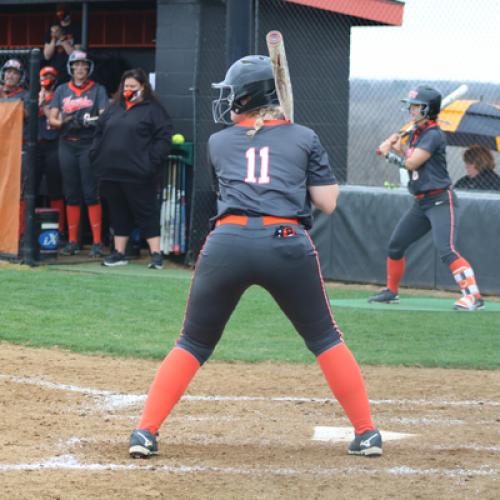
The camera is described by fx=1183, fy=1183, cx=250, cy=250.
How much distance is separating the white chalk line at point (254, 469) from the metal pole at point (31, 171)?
7829mm

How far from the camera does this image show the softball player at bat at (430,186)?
10.0 meters

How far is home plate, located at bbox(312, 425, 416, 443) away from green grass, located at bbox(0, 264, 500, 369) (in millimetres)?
2070

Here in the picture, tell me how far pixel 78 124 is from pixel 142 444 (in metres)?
8.66

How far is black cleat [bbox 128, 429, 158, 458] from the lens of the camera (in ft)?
16.2

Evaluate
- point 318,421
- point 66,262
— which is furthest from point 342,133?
point 318,421

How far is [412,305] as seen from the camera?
10.8 metres

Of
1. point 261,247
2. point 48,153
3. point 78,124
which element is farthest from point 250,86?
point 48,153

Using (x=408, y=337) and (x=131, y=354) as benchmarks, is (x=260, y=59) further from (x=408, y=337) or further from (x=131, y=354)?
(x=408, y=337)

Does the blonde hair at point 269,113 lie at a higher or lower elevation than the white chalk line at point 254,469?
higher

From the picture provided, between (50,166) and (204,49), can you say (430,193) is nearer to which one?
(204,49)

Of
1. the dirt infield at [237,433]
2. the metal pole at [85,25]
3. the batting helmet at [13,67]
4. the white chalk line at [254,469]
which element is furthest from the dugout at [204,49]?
the white chalk line at [254,469]

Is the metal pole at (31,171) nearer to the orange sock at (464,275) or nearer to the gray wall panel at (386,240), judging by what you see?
the gray wall panel at (386,240)

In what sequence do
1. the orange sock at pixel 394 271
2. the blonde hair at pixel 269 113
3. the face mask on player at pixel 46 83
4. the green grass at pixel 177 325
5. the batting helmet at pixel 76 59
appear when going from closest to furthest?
the blonde hair at pixel 269 113 < the green grass at pixel 177 325 < the orange sock at pixel 394 271 < the batting helmet at pixel 76 59 < the face mask on player at pixel 46 83

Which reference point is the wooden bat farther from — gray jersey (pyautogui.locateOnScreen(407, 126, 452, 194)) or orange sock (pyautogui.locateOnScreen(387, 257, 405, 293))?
orange sock (pyautogui.locateOnScreen(387, 257, 405, 293))
